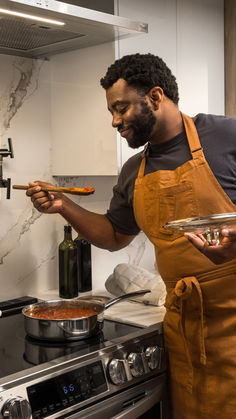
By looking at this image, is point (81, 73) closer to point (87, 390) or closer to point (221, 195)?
point (221, 195)

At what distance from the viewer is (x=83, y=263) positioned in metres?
2.23

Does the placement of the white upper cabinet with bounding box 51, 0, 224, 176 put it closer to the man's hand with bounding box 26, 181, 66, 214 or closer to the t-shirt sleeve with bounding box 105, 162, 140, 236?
the t-shirt sleeve with bounding box 105, 162, 140, 236

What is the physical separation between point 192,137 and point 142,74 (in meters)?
0.25

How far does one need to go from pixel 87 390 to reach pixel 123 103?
850 millimetres

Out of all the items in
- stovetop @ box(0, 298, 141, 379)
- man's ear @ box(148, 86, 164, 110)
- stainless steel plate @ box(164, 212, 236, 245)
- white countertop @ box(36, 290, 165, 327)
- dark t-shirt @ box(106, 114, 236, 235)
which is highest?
man's ear @ box(148, 86, 164, 110)

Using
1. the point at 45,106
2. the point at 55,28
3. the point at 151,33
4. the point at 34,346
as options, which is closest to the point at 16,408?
the point at 34,346

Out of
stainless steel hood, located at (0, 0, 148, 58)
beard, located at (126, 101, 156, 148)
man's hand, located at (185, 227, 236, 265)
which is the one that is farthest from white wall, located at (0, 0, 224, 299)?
man's hand, located at (185, 227, 236, 265)

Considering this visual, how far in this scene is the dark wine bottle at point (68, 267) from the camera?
2137 millimetres

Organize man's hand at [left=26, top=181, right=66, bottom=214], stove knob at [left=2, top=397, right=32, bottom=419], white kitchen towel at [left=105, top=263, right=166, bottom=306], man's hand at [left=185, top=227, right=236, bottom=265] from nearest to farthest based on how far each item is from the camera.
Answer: stove knob at [left=2, top=397, right=32, bottom=419]
man's hand at [left=185, top=227, right=236, bottom=265]
man's hand at [left=26, top=181, right=66, bottom=214]
white kitchen towel at [left=105, top=263, right=166, bottom=306]

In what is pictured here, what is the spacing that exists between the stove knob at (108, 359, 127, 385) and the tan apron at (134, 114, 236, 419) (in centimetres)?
23

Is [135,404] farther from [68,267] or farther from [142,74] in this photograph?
[142,74]

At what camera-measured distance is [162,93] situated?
1.75 m

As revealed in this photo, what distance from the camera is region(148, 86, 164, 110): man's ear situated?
1.73 m

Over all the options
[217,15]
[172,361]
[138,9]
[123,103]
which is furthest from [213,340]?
[217,15]
